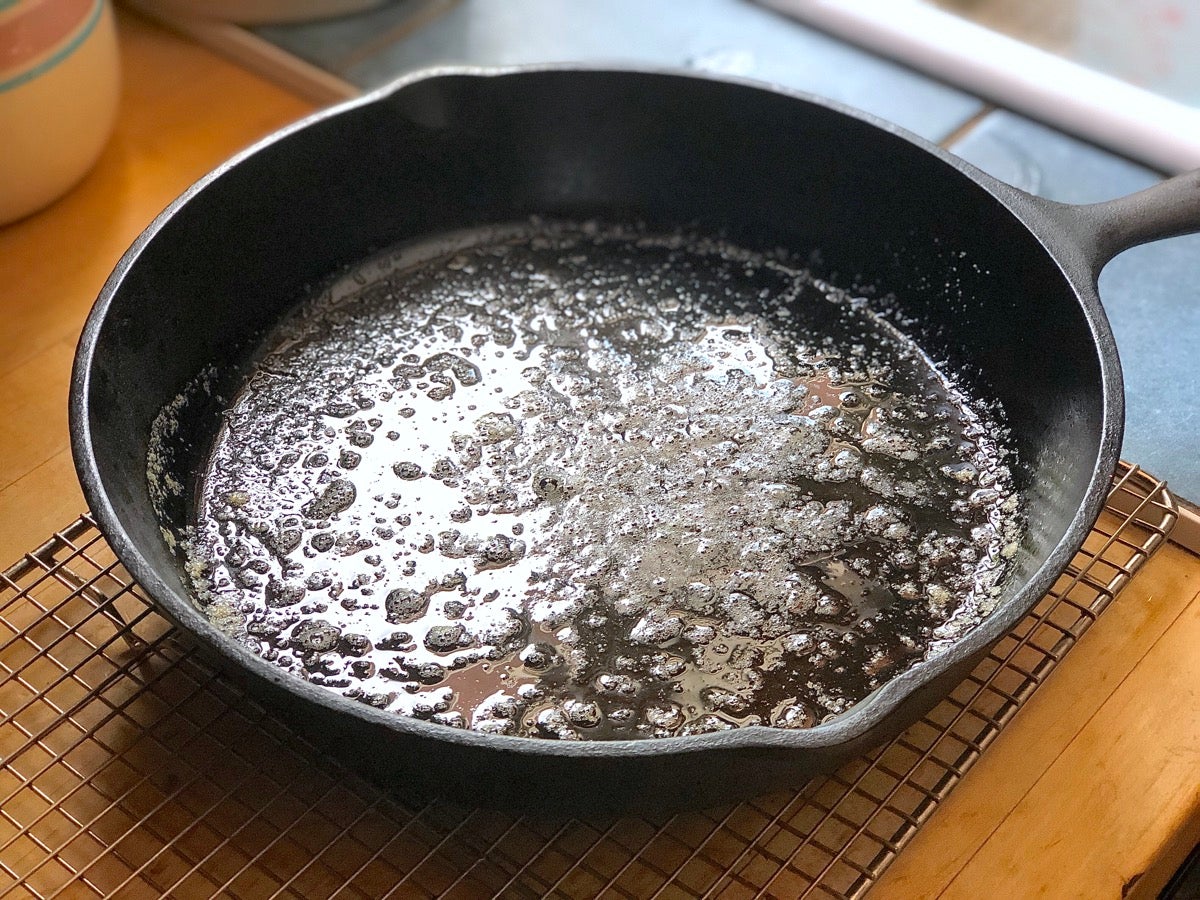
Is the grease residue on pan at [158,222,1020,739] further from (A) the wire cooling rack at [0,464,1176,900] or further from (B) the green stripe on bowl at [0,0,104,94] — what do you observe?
(B) the green stripe on bowl at [0,0,104,94]

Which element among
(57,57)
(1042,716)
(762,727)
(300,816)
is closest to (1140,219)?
(1042,716)

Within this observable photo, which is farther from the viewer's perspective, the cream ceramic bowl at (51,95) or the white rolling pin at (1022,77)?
the white rolling pin at (1022,77)

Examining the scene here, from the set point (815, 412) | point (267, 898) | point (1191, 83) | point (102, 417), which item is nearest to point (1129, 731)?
point (815, 412)

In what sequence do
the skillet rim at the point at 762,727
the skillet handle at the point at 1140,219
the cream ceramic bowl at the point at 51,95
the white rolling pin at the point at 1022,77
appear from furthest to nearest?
the white rolling pin at the point at 1022,77 → the cream ceramic bowl at the point at 51,95 → the skillet handle at the point at 1140,219 → the skillet rim at the point at 762,727

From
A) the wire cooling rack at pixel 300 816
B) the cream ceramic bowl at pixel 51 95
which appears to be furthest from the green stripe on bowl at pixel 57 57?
the wire cooling rack at pixel 300 816

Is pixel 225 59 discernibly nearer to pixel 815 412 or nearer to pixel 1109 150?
pixel 815 412

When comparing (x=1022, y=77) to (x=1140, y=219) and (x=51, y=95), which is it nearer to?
(x=1140, y=219)

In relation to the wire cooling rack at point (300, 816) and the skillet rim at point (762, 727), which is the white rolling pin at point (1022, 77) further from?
the wire cooling rack at point (300, 816)
